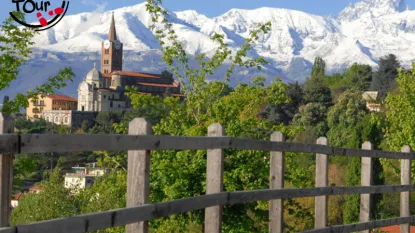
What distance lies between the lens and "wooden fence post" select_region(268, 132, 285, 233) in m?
6.92

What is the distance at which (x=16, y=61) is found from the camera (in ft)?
56.1

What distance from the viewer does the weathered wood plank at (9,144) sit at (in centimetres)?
378

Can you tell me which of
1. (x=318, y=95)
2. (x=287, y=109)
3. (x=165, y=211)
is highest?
(x=318, y=95)

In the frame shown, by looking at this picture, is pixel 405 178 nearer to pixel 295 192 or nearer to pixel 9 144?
pixel 295 192

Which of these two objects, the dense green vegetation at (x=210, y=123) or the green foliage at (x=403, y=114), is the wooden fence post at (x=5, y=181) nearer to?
the dense green vegetation at (x=210, y=123)

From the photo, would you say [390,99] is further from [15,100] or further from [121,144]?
[121,144]

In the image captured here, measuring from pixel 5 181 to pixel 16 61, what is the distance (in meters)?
13.7

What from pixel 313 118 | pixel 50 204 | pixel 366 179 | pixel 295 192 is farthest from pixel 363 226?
pixel 313 118

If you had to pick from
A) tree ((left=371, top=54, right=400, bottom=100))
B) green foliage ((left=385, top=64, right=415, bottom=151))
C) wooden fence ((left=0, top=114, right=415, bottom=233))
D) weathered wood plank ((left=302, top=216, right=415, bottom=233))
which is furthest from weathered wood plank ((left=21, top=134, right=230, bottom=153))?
→ tree ((left=371, top=54, right=400, bottom=100))

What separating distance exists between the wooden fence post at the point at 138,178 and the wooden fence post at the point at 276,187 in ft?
7.02

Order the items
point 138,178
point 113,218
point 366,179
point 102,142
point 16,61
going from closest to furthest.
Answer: point 102,142 < point 113,218 < point 138,178 < point 366,179 < point 16,61

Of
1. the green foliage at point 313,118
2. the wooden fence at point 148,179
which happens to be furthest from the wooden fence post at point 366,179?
the green foliage at point 313,118

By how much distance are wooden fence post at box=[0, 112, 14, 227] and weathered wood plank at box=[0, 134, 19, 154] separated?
2cm

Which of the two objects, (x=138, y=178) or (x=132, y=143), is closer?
(x=132, y=143)
